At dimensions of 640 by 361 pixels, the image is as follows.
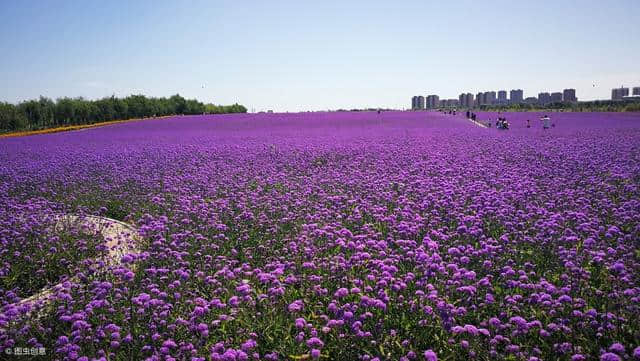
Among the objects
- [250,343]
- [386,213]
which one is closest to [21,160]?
[386,213]

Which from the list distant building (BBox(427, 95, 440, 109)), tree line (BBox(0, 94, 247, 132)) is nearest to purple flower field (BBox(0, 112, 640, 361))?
tree line (BBox(0, 94, 247, 132))

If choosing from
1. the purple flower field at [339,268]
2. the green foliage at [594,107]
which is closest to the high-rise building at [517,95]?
the green foliage at [594,107]

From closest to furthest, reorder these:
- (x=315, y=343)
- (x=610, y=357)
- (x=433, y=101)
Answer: (x=610, y=357) → (x=315, y=343) → (x=433, y=101)

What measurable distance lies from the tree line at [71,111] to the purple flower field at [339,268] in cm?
3895

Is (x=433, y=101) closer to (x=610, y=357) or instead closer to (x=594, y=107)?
(x=594, y=107)

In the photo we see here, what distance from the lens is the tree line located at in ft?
134

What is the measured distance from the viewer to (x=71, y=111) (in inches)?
1834

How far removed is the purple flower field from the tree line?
128ft

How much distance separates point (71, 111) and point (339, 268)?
5031 cm

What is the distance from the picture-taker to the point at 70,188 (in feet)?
27.6

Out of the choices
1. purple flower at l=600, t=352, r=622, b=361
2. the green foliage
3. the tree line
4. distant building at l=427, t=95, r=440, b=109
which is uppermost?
distant building at l=427, t=95, r=440, b=109

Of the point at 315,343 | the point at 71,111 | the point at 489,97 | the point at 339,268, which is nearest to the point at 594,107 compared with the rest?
the point at 71,111

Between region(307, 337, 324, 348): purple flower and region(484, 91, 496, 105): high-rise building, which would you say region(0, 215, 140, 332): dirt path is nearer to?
region(307, 337, 324, 348): purple flower

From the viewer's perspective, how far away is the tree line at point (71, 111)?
41.0 metres
